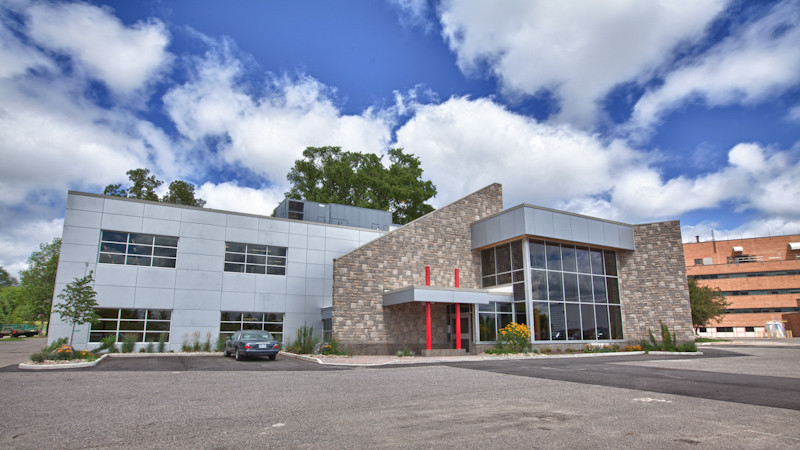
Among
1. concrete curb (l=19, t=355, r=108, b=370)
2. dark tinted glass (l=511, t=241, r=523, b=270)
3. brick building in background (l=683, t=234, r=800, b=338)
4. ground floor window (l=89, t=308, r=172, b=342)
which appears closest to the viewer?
concrete curb (l=19, t=355, r=108, b=370)

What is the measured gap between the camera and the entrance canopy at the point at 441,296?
21250 millimetres

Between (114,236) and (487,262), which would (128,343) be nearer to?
(114,236)

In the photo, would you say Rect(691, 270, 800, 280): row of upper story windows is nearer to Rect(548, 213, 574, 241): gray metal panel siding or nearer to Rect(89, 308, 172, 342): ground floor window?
Rect(548, 213, 574, 241): gray metal panel siding

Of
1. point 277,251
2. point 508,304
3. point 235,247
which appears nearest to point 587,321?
point 508,304

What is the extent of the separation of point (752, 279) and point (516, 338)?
54.9 meters

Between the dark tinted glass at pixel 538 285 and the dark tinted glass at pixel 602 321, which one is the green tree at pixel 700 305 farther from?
the dark tinted glass at pixel 538 285

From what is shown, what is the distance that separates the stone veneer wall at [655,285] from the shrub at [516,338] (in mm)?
7919

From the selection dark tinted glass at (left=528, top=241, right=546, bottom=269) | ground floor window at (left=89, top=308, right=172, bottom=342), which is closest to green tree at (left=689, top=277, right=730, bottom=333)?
dark tinted glass at (left=528, top=241, right=546, bottom=269)

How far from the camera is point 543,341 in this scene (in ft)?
75.3

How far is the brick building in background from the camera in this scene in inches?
2254

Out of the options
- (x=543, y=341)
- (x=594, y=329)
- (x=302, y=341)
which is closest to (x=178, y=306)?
(x=302, y=341)

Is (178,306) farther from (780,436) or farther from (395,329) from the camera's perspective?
(780,436)

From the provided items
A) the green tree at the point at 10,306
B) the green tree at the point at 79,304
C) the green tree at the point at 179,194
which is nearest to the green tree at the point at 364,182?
the green tree at the point at 179,194

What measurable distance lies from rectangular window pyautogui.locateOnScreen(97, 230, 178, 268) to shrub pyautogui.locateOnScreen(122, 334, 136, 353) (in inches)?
139
